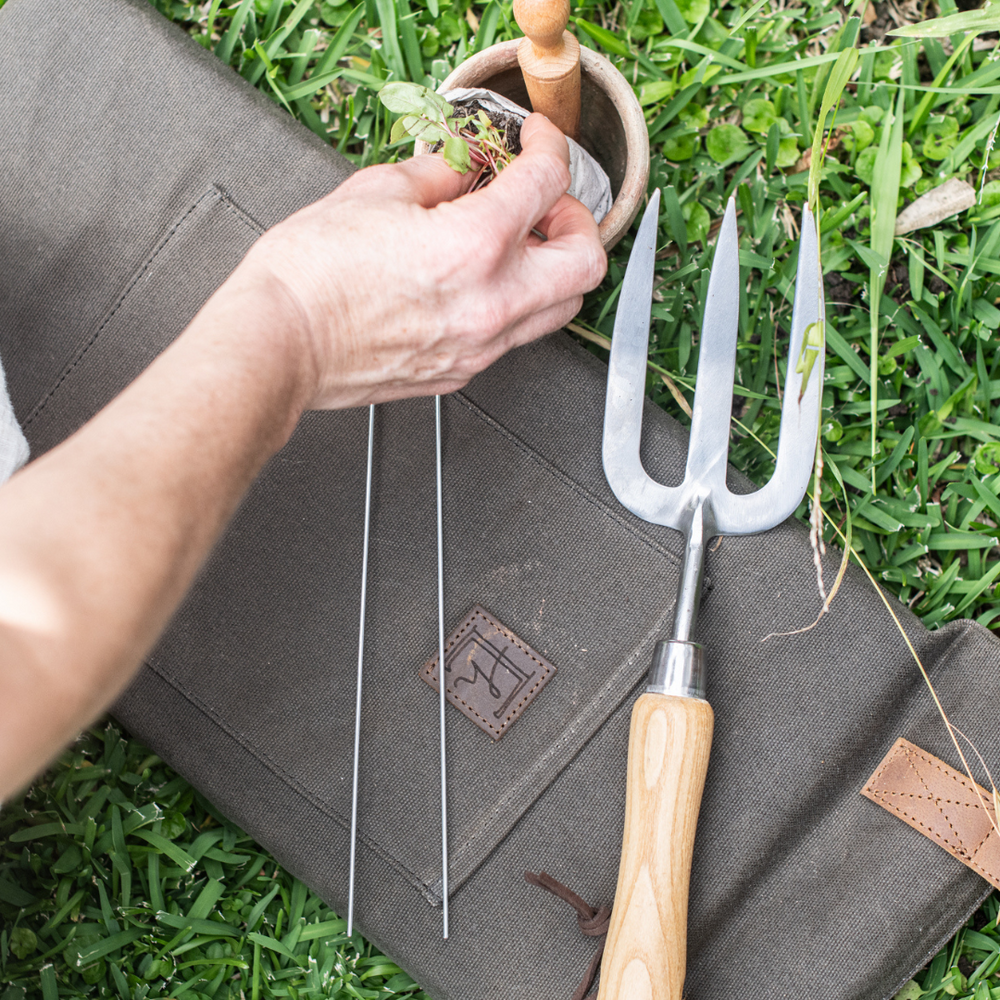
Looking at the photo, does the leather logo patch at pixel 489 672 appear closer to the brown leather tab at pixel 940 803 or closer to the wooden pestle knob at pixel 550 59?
the brown leather tab at pixel 940 803

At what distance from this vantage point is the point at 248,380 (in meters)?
0.69

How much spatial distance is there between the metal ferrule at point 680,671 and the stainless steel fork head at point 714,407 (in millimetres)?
143

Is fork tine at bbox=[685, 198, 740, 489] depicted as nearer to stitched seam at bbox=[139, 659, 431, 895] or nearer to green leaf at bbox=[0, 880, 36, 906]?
stitched seam at bbox=[139, 659, 431, 895]

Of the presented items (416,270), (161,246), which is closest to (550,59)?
(416,270)

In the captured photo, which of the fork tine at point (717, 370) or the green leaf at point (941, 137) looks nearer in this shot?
the fork tine at point (717, 370)

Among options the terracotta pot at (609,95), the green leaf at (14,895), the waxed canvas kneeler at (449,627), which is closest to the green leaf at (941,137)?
the terracotta pot at (609,95)

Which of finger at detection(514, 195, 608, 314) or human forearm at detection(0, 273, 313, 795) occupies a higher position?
finger at detection(514, 195, 608, 314)

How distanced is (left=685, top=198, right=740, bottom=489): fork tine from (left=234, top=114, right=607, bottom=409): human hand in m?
0.23

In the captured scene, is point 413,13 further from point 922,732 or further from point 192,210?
point 922,732

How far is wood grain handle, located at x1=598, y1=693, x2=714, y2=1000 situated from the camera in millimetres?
871

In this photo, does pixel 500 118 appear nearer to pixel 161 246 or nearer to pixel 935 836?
pixel 161 246

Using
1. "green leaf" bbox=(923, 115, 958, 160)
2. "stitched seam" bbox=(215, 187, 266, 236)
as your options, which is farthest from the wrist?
"green leaf" bbox=(923, 115, 958, 160)

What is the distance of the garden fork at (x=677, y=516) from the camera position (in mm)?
883

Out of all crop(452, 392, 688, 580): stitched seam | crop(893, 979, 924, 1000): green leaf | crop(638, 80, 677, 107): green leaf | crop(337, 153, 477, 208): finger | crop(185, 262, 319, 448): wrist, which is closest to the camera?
crop(185, 262, 319, 448): wrist
